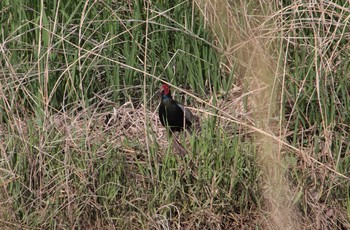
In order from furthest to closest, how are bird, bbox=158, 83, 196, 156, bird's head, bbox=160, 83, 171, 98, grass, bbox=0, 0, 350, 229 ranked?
bird's head, bbox=160, 83, 171, 98, bird, bbox=158, 83, 196, 156, grass, bbox=0, 0, 350, 229

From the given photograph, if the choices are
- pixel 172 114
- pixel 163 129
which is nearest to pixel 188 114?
pixel 172 114

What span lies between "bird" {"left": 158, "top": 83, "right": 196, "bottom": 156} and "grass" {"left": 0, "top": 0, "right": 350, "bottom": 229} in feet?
0.23

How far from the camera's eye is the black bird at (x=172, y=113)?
5.17m

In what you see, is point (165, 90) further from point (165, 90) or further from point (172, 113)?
point (172, 113)

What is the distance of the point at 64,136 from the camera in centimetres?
485

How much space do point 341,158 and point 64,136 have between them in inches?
57.8

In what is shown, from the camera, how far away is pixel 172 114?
5176mm

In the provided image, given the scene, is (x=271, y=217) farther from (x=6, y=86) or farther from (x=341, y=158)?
(x=6, y=86)

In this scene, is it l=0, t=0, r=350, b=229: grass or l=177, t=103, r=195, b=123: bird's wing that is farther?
l=177, t=103, r=195, b=123: bird's wing

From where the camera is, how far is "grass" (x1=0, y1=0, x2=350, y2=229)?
459 cm

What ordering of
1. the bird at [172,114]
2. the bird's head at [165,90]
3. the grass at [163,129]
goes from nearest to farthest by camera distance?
the grass at [163,129], the bird at [172,114], the bird's head at [165,90]

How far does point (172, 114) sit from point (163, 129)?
0.63 ft

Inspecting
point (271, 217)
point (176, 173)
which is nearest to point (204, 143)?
point (176, 173)

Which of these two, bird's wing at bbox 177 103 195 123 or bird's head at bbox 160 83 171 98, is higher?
bird's head at bbox 160 83 171 98
